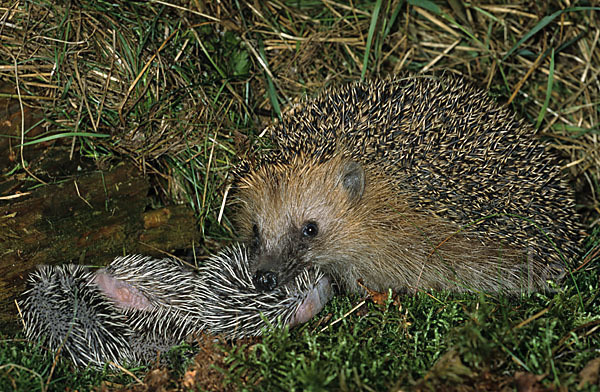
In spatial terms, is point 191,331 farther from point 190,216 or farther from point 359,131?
point 359,131

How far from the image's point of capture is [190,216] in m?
4.55

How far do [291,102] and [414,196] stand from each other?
1678 mm

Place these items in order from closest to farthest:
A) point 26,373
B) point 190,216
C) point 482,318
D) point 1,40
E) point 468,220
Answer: point 482,318 → point 26,373 → point 468,220 → point 1,40 → point 190,216

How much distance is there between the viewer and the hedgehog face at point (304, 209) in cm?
391

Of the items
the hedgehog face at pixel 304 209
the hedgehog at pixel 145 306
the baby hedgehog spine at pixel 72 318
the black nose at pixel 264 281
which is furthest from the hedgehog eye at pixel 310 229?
the baby hedgehog spine at pixel 72 318

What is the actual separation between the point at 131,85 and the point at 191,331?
Result: 6.29ft

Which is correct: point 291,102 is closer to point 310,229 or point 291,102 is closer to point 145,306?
point 310,229

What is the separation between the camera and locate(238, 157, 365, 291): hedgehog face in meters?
3.91

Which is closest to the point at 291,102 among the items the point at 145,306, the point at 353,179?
the point at 353,179

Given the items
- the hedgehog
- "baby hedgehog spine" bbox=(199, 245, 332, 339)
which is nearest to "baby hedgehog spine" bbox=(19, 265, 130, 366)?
the hedgehog

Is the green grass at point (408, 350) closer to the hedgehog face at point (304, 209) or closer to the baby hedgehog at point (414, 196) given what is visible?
the baby hedgehog at point (414, 196)

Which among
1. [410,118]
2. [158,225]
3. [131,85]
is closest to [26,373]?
[158,225]

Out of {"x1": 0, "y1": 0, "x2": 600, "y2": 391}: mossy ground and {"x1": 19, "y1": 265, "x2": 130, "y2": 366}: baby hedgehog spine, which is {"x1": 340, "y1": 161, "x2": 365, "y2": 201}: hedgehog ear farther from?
{"x1": 19, "y1": 265, "x2": 130, "y2": 366}: baby hedgehog spine

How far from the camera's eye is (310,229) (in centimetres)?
401
